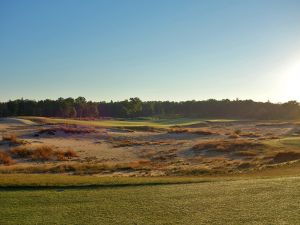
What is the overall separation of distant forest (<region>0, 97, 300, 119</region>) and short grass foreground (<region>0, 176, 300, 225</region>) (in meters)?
115

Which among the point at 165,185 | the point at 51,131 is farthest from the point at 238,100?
the point at 165,185

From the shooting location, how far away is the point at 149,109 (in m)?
168

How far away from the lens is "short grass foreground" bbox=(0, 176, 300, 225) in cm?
970

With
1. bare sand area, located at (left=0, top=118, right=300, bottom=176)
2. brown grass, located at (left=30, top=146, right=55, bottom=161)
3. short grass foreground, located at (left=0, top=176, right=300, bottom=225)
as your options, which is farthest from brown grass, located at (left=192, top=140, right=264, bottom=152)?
short grass foreground, located at (left=0, top=176, right=300, bottom=225)

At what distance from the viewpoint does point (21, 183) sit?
14133 mm

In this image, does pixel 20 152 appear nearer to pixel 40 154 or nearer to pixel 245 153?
pixel 40 154

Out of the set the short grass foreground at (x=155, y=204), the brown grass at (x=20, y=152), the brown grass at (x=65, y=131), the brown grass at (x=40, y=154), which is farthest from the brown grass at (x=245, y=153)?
the brown grass at (x=65, y=131)

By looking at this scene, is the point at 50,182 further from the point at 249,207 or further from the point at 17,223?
the point at 249,207

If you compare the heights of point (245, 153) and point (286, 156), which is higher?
point (286, 156)

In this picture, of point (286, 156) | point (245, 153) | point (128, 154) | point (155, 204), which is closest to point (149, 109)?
point (128, 154)

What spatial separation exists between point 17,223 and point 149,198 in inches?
166

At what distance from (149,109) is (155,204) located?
516ft

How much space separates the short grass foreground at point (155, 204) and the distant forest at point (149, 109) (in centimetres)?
11518

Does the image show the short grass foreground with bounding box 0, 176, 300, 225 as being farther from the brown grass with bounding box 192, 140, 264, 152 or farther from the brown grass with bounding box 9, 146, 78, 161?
the brown grass with bounding box 192, 140, 264, 152
